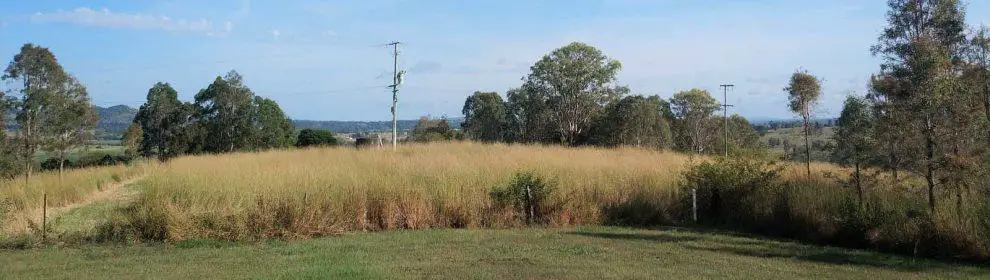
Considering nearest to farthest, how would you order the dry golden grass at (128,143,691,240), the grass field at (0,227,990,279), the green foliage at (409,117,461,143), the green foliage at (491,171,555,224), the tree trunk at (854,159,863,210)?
the grass field at (0,227,990,279), the dry golden grass at (128,143,691,240), the tree trunk at (854,159,863,210), the green foliage at (491,171,555,224), the green foliage at (409,117,461,143)

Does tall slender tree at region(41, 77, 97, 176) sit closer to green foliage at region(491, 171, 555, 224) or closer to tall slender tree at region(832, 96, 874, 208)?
green foliage at region(491, 171, 555, 224)

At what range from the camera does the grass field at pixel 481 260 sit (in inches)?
317

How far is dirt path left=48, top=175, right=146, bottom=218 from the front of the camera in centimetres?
1421

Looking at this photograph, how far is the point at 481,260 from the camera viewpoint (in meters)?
9.12

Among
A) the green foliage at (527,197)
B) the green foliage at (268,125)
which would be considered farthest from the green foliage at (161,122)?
the green foliage at (527,197)

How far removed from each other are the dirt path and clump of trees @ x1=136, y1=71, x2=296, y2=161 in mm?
25376

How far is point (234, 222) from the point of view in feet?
38.6

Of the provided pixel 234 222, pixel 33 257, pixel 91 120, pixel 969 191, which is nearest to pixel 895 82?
pixel 969 191

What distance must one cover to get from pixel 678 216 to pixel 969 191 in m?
6.37

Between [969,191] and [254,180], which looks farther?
[254,180]

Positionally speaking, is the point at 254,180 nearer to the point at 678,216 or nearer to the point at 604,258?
the point at 604,258

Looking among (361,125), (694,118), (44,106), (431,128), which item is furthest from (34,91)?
(361,125)

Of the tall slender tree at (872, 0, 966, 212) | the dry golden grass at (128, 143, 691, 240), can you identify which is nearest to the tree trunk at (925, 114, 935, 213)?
the tall slender tree at (872, 0, 966, 212)

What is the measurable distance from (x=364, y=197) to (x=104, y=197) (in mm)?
7702
